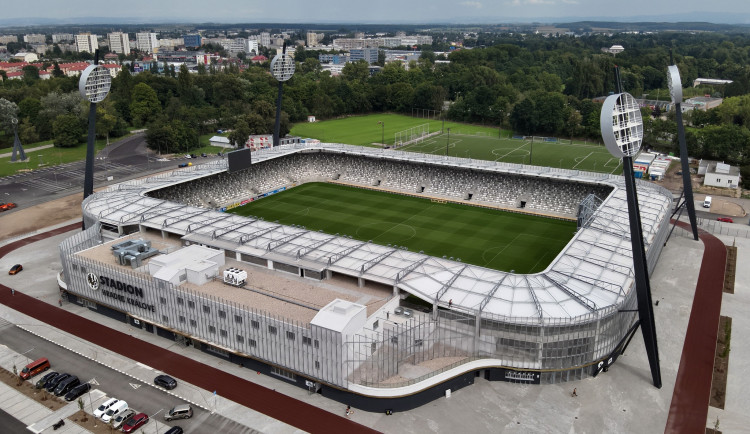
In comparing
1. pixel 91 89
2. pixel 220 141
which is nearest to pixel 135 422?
pixel 91 89

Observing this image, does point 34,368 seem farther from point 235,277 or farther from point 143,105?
point 143,105

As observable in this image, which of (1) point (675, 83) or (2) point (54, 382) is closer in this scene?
(2) point (54, 382)

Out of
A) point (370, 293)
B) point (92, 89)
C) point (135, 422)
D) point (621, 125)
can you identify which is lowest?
point (135, 422)

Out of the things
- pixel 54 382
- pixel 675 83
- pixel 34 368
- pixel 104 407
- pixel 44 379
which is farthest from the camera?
pixel 675 83

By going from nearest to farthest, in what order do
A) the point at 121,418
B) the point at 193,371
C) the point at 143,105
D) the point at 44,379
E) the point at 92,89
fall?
the point at 121,418 → the point at 44,379 → the point at 193,371 → the point at 92,89 → the point at 143,105

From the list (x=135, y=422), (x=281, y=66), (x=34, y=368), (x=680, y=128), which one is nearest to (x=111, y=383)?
(x=135, y=422)

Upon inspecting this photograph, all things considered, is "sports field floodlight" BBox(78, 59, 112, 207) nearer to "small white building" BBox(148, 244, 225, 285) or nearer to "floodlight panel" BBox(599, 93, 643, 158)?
"small white building" BBox(148, 244, 225, 285)

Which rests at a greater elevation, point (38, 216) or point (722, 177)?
point (722, 177)

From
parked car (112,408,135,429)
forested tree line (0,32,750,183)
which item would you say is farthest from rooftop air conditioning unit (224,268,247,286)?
forested tree line (0,32,750,183)
